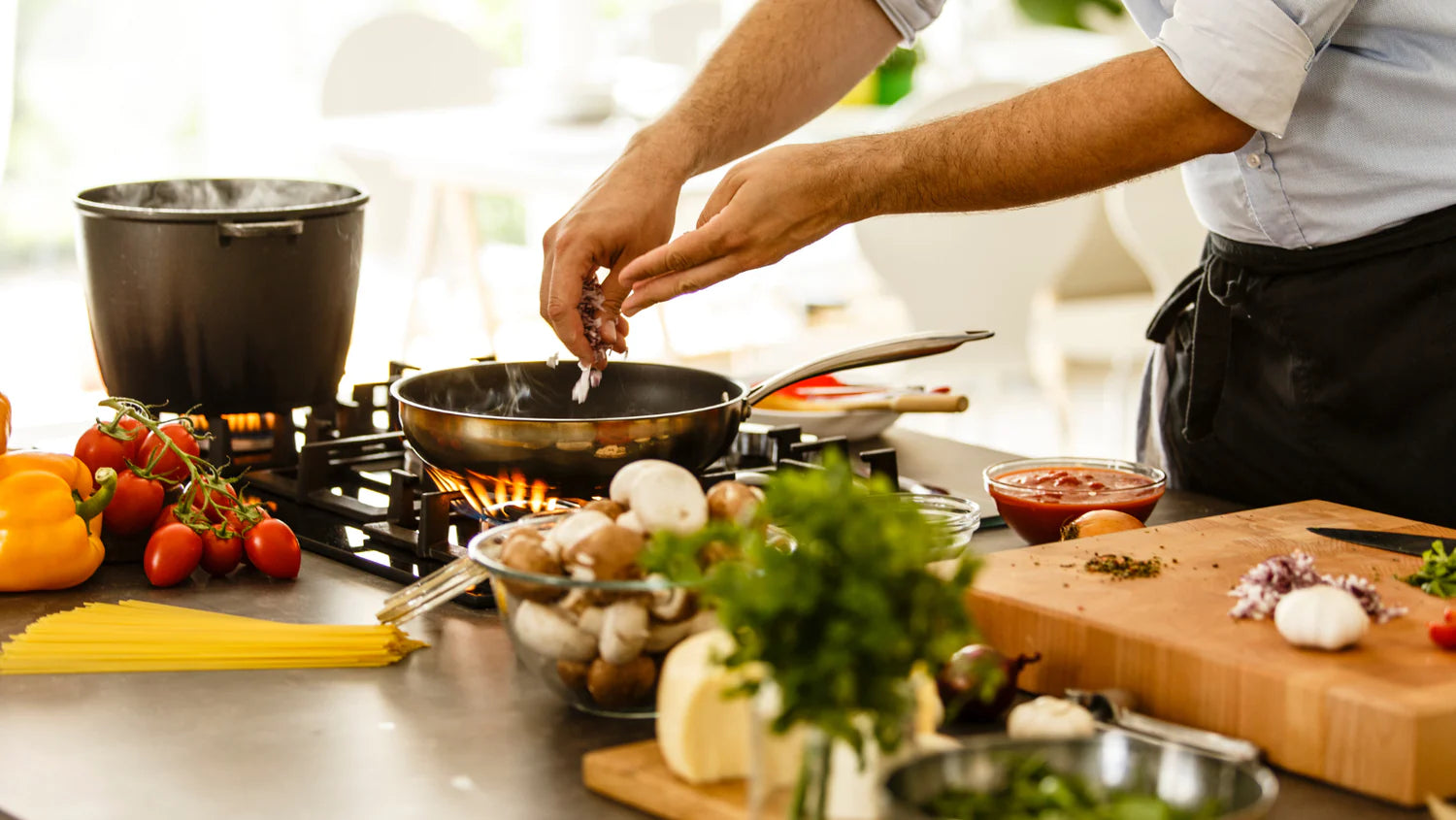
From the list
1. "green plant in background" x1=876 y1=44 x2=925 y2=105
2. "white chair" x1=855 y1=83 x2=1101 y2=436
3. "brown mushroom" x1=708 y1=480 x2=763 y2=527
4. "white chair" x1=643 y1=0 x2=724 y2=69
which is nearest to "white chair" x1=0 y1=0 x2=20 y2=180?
"white chair" x1=643 y1=0 x2=724 y2=69

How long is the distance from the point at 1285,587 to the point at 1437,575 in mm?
147

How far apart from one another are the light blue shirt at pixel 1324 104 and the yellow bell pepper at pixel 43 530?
101 cm

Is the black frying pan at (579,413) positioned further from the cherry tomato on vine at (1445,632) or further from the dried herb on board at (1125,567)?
the cherry tomato on vine at (1445,632)

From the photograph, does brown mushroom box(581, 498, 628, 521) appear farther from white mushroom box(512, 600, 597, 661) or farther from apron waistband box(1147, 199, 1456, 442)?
apron waistband box(1147, 199, 1456, 442)

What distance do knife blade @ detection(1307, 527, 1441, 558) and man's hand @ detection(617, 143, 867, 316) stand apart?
0.52 metres

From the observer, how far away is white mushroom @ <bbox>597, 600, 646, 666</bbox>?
0.96m

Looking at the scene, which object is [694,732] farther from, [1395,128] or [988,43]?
[988,43]

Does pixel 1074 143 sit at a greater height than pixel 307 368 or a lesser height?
greater

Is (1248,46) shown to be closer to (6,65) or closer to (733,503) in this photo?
(733,503)

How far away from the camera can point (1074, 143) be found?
4.77ft

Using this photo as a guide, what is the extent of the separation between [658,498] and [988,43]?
499cm

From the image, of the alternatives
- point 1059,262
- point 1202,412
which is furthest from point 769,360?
point 1202,412

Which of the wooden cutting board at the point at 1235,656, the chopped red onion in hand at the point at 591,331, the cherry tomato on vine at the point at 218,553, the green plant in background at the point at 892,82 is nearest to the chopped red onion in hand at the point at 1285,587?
the wooden cutting board at the point at 1235,656

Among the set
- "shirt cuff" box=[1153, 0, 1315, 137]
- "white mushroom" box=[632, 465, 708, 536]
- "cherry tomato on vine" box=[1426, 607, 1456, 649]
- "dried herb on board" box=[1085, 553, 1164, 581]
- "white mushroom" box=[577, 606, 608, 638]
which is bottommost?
"cherry tomato on vine" box=[1426, 607, 1456, 649]
